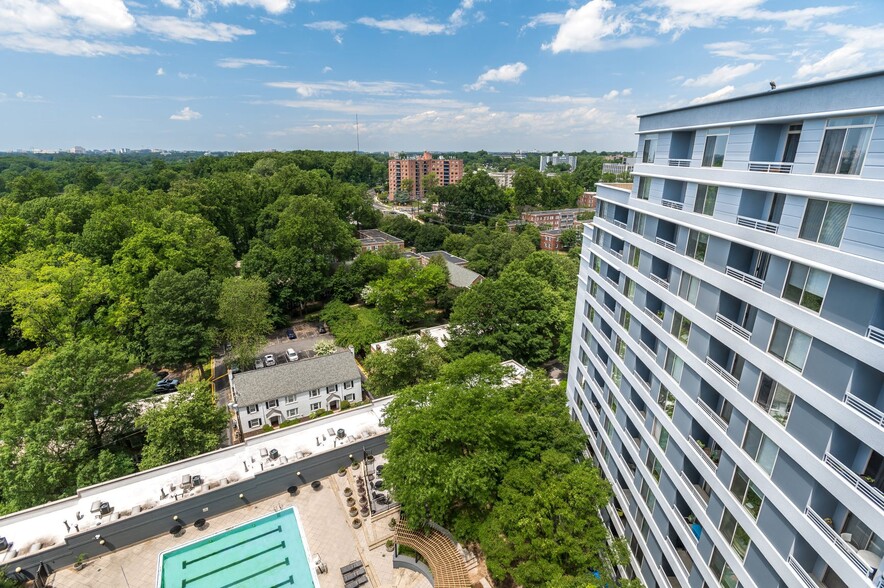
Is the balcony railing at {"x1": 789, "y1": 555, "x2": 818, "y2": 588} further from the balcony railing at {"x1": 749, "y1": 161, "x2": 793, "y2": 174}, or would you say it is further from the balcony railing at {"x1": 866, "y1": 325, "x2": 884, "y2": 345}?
the balcony railing at {"x1": 749, "y1": 161, "x2": 793, "y2": 174}

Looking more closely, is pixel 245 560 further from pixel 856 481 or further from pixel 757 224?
pixel 757 224

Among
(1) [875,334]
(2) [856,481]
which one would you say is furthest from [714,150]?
(2) [856,481]

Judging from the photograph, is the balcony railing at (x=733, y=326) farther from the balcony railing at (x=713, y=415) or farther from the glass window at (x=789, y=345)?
the balcony railing at (x=713, y=415)

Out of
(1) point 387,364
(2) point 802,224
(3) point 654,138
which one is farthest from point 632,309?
(1) point 387,364

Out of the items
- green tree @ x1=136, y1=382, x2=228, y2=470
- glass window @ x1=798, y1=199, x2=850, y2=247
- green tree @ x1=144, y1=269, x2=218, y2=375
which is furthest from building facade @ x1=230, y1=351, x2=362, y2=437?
glass window @ x1=798, y1=199, x2=850, y2=247

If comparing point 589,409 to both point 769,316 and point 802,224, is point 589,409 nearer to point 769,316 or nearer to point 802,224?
point 769,316

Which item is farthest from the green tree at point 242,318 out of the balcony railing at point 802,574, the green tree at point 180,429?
the balcony railing at point 802,574
